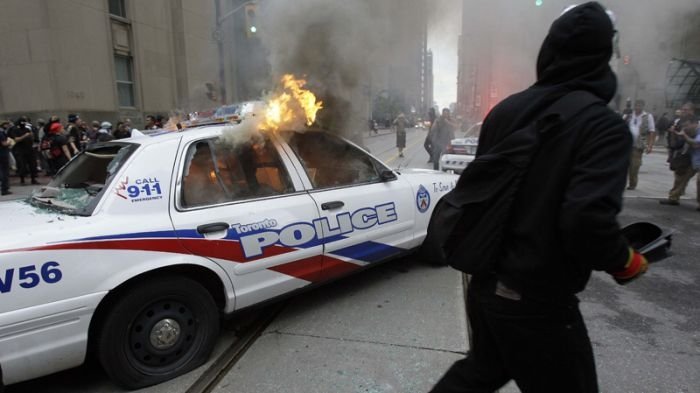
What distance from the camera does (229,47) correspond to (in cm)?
1256

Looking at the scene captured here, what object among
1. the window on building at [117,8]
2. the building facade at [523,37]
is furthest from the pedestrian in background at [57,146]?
the building facade at [523,37]

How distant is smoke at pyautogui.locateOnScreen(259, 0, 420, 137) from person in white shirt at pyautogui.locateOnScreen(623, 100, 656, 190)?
6205mm

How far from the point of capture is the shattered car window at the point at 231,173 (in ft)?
9.45

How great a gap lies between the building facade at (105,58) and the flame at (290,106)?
8448 mm

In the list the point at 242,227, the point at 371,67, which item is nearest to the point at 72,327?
the point at 242,227

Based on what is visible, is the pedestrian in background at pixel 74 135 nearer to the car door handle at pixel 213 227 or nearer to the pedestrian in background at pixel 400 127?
the pedestrian in background at pixel 400 127

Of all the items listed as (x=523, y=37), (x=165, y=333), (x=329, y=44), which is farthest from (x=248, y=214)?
(x=523, y=37)

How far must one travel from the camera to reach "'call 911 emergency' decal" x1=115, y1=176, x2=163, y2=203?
2586mm

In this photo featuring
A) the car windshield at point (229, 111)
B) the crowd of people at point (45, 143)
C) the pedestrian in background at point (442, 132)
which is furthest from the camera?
the pedestrian in background at point (442, 132)

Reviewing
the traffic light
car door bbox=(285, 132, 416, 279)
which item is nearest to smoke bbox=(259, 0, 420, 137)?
car door bbox=(285, 132, 416, 279)

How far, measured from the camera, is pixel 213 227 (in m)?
2.73

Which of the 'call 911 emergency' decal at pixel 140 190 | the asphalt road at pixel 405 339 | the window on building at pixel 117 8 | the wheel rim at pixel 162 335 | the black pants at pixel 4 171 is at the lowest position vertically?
the asphalt road at pixel 405 339

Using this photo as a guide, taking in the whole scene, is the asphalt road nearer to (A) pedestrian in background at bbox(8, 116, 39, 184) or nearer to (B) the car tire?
(B) the car tire

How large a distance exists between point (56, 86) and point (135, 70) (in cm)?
354
